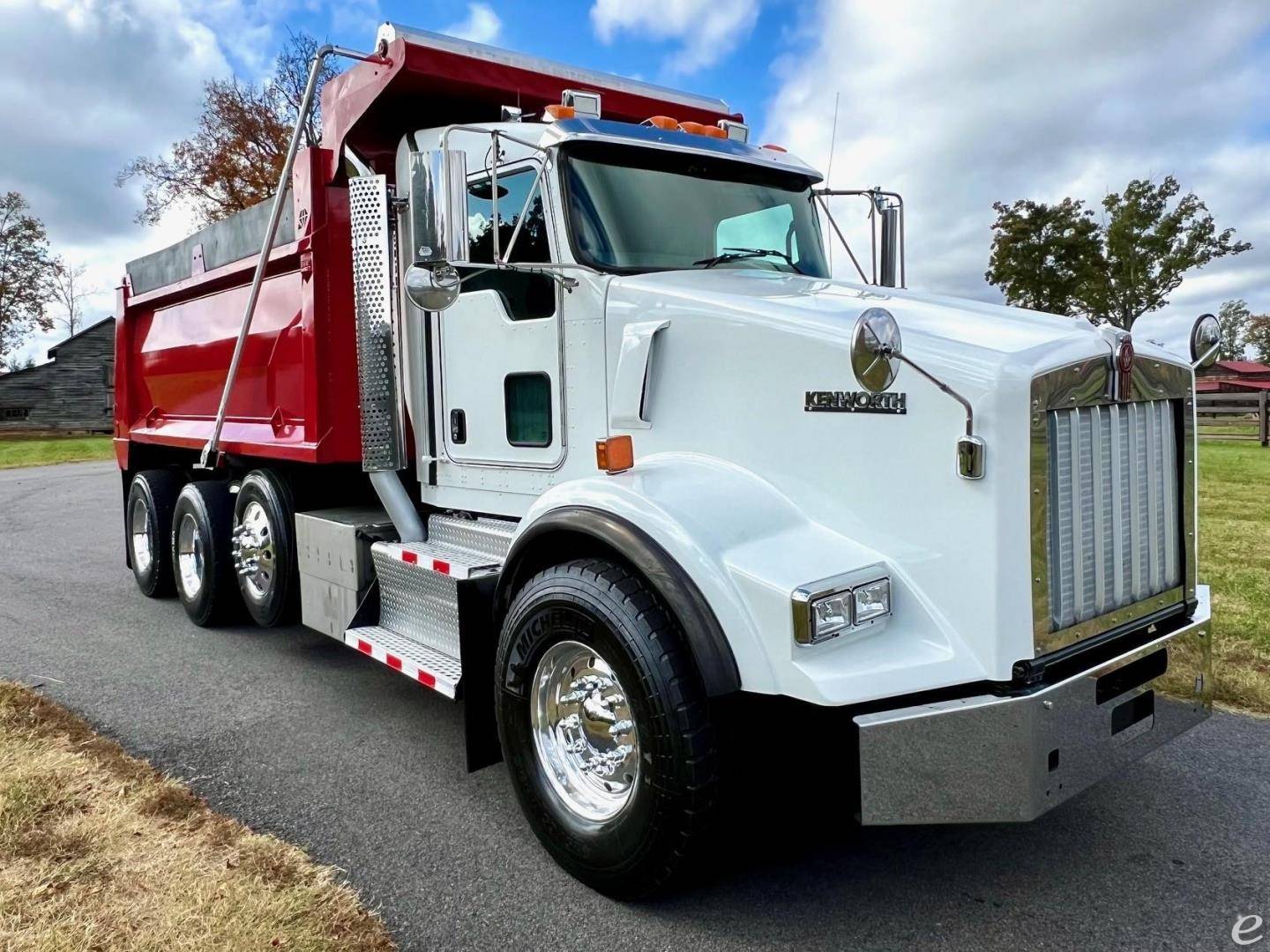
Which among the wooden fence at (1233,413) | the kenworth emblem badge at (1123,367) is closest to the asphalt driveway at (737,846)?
the kenworth emblem badge at (1123,367)

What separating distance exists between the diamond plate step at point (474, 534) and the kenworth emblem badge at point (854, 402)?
5.10ft

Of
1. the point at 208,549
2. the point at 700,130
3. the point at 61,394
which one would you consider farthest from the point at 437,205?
the point at 61,394

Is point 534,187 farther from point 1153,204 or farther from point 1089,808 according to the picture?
point 1153,204

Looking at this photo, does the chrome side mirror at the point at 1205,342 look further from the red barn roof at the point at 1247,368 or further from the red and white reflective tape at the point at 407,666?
the red barn roof at the point at 1247,368

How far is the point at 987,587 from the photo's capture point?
2518 millimetres

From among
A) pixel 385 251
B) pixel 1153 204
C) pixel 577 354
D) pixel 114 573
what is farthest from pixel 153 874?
pixel 1153 204

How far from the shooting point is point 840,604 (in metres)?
2.57

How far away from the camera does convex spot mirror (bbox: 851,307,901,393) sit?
97.7 inches

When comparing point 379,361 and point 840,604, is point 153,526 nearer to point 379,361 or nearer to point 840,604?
point 379,361

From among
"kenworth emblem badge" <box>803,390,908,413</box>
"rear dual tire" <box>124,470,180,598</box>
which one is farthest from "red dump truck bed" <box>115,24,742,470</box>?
"kenworth emblem badge" <box>803,390,908,413</box>

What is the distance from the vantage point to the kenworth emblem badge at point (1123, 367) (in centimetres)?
287

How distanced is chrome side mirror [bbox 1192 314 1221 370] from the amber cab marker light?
2.05 m

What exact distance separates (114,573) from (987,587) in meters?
8.03

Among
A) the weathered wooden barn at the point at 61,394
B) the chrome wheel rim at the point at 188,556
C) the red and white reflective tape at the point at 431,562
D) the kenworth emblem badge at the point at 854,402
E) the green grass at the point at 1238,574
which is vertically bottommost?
the green grass at the point at 1238,574
